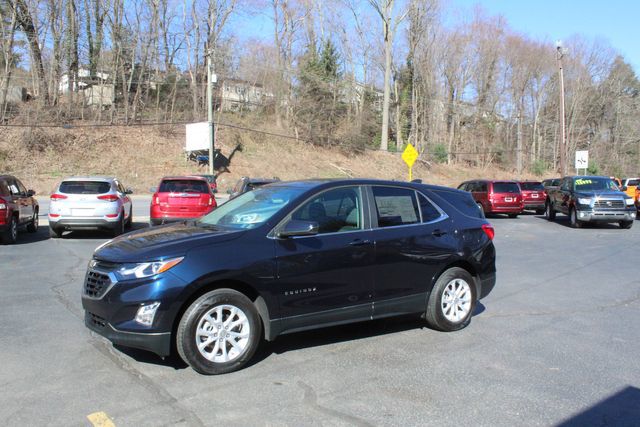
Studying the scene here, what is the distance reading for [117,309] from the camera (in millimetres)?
4602

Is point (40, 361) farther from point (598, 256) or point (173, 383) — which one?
point (598, 256)

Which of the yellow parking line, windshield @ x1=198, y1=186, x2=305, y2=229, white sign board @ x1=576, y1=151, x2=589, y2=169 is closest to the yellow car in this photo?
white sign board @ x1=576, y1=151, x2=589, y2=169

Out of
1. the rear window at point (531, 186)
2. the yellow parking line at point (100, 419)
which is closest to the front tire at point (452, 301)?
the yellow parking line at point (100, 419)

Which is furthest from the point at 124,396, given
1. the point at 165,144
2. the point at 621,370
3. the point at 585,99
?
the point at 585,99

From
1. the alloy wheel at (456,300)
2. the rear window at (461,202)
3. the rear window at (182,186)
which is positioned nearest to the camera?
the alloy wheel at (456,300)

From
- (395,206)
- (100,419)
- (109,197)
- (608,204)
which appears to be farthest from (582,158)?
(100,419)

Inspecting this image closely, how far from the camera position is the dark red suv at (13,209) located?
1259cm

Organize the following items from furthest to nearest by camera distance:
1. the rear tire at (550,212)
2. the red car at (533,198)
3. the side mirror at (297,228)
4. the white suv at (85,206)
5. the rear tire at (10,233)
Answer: the red car at (533,198) → the rear tire at (550,212) → the white suv at (85,206) → the rear tire at (10,233) → the side mirror at (297,228)

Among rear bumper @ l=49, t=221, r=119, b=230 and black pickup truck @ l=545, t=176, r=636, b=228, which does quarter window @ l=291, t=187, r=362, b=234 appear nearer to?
rear bumper @ l=49, t=221, r=119, b=230

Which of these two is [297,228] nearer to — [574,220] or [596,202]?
[596,202]

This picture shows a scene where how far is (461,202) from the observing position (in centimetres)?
665

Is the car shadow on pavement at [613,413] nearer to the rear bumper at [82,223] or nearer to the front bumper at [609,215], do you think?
the rear bumper at [82,223]

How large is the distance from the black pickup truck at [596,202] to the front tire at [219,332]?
17115 millimetres

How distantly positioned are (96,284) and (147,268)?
604 millimetres
